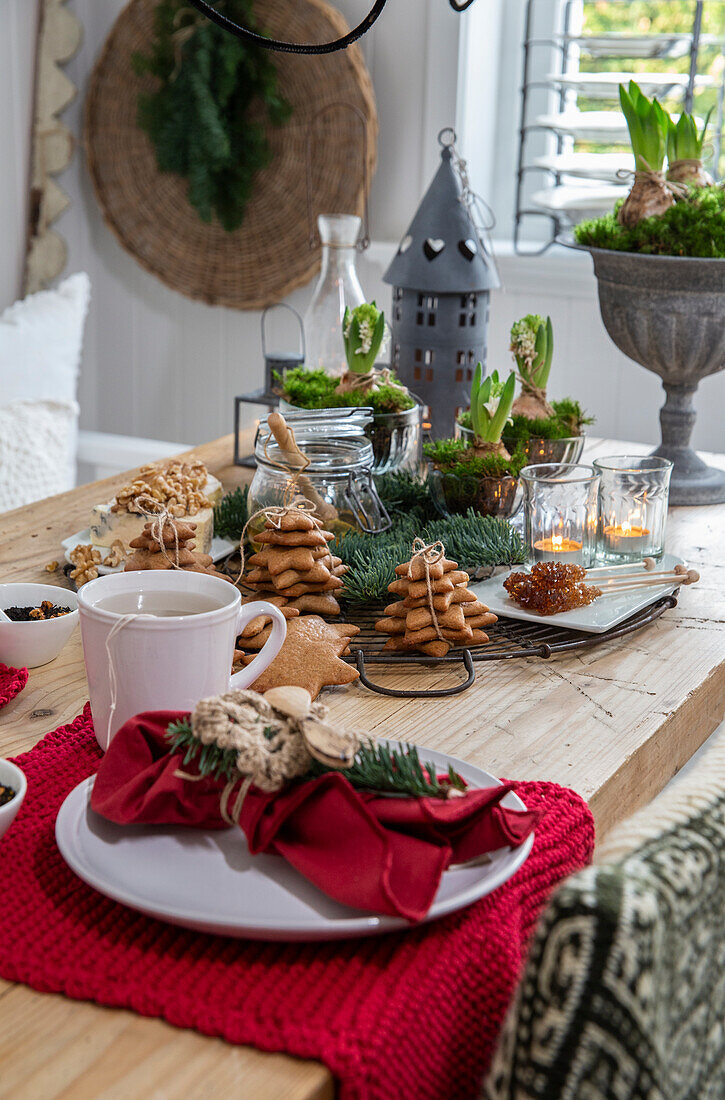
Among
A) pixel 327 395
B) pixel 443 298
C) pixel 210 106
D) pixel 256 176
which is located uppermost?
pixel 210 106


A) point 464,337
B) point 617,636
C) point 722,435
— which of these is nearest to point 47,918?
point 617,636

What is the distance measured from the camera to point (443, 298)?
132 centimetres

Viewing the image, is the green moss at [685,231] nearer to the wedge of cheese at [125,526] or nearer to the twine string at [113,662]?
the wedge of cheese at [125,526]

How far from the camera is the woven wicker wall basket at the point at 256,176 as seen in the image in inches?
91.4

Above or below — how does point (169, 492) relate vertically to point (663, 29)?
below

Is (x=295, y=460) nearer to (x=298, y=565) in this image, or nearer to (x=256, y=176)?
(x=298, y=565)

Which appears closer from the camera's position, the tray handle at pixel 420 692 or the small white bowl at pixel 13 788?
the small white bowl at pixel 13 788

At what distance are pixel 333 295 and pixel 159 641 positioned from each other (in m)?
0.94

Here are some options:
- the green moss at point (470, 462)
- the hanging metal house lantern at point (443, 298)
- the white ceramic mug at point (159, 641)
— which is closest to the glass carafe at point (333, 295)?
the hanging metal house lantern at point (443, 298)

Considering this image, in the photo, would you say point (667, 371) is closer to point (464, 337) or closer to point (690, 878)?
point (464, 337)

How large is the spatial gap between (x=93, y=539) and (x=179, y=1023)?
64cm

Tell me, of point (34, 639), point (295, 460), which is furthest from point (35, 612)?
point (295, 460)

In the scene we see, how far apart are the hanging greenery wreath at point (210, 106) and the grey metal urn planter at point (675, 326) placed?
1.31 metres

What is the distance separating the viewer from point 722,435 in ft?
7.30
